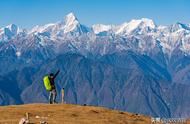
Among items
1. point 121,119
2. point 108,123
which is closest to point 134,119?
Answer: point 121,119

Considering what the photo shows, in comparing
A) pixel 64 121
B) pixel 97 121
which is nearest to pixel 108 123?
pixel 97 121

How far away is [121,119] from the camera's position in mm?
58250

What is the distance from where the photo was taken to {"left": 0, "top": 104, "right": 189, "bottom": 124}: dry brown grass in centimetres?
5297

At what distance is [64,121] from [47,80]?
38.8 feet

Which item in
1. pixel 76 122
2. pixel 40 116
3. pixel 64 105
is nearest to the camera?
pixel 76 122

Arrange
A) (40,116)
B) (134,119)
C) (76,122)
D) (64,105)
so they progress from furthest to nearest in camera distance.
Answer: (64,105) < (134,119) < (40,116) < (76,122)

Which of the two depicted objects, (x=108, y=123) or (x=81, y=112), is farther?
(x=81, y=112)

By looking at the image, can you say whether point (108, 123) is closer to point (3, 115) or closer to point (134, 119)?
point (134, 119)

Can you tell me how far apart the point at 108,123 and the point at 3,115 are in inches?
432

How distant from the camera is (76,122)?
5219cm

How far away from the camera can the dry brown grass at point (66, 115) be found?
2085 inches

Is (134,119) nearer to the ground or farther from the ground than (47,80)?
nearer to the ground

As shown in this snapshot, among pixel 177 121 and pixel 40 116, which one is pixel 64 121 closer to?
pixel 40 116

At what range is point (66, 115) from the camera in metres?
57.3
